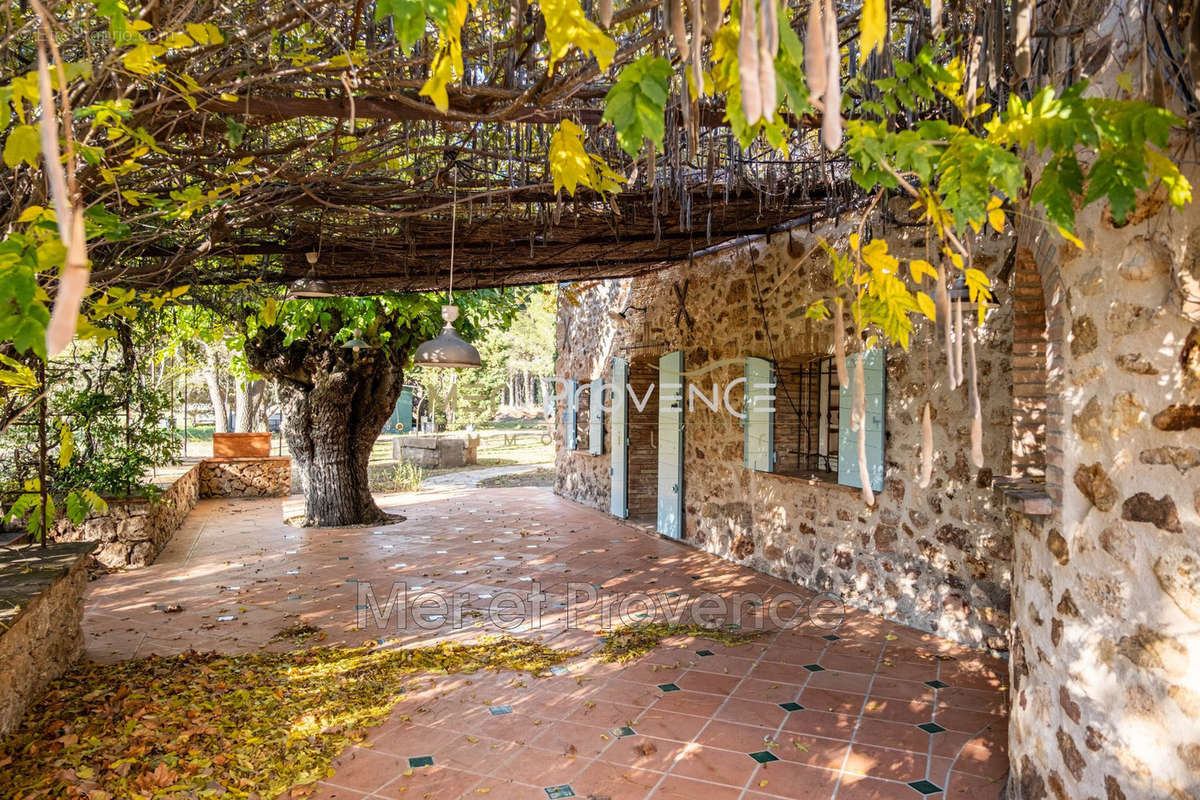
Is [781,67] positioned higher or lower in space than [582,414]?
higher

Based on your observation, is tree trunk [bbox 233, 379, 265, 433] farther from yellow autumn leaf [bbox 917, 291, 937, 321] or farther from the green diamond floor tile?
yellow autumn leaf [bbox 917, 291, 937, 321]

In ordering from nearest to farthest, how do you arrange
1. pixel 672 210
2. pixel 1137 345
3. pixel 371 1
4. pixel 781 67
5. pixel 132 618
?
pixel 781 67
pixel 1137 345
pixel 371 1
pixel 672 210
pixel 132 618

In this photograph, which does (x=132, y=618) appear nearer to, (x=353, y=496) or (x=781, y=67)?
(x=353, y=496)

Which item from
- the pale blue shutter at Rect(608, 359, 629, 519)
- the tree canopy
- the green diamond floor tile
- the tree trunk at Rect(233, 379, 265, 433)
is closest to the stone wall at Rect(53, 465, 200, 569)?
the tree canopy

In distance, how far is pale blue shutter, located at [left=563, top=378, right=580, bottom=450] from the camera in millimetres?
10664

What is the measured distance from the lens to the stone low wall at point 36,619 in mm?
3283

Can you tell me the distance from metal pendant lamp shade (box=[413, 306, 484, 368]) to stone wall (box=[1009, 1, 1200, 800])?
9.79 ft

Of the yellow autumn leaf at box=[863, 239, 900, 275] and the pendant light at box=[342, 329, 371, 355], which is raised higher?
the pendant light at box=[342, 329, 371, 355]

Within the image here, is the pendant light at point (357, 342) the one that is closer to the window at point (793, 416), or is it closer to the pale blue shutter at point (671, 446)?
the pale blue shutter at point (671, 446)

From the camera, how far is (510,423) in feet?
95.2

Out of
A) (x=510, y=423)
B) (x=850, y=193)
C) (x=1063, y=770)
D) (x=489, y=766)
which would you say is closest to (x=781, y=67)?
(x=1063, y=770)

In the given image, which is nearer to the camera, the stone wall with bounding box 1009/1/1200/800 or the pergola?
the stone wall with bounding box 1009/1/1200/800

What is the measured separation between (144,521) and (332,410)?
2.25m

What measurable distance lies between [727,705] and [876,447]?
7.28ft
